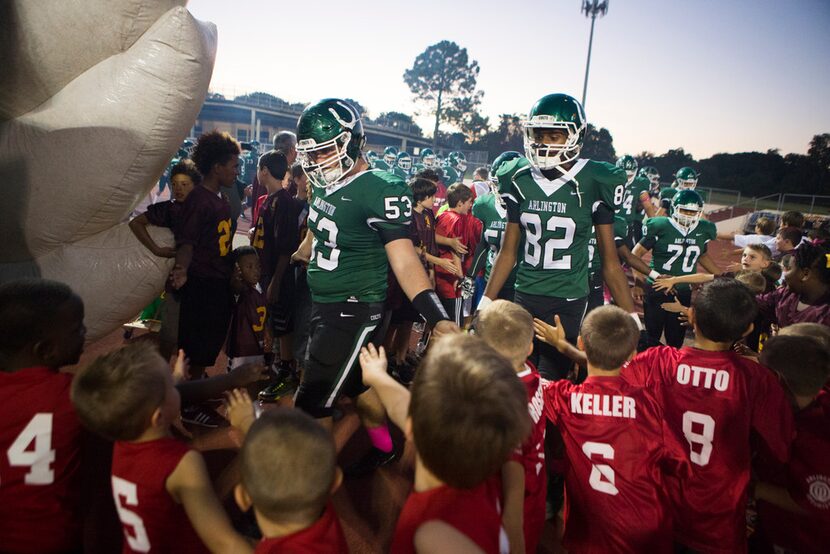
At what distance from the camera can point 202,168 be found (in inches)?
153

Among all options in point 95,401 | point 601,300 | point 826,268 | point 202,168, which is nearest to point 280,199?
point 202,168

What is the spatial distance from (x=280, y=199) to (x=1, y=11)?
2226mm

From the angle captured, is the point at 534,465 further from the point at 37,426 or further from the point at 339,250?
the point at 37,426

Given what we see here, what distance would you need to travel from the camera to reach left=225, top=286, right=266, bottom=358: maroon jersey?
157 inches

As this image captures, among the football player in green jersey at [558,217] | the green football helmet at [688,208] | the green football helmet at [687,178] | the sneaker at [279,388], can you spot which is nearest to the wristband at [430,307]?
the football player in green jersey at [558,217]

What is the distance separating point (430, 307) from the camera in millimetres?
2373

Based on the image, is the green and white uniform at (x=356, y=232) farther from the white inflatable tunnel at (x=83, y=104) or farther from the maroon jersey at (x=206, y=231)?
the white inflatable tunnel at (x=83, y=104)

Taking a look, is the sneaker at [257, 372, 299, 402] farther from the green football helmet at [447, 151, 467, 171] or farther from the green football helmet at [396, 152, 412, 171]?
the green football helmet at [447, 151, 467, 171]

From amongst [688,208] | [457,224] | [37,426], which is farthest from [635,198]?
[37,426]

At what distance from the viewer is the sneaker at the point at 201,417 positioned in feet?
11.9

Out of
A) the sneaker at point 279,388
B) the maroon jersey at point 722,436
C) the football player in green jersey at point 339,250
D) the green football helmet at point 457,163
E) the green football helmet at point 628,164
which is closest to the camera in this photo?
the maroon jersey at point 722,436

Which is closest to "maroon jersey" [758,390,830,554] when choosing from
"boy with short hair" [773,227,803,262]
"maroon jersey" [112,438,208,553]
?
"maroon jersey" [112,438,208,553]

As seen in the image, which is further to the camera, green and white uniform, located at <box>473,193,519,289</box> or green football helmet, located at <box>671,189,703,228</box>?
green and white uniform, located at <box>473,193,519,289</box>

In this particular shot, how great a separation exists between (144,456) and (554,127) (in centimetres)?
272
